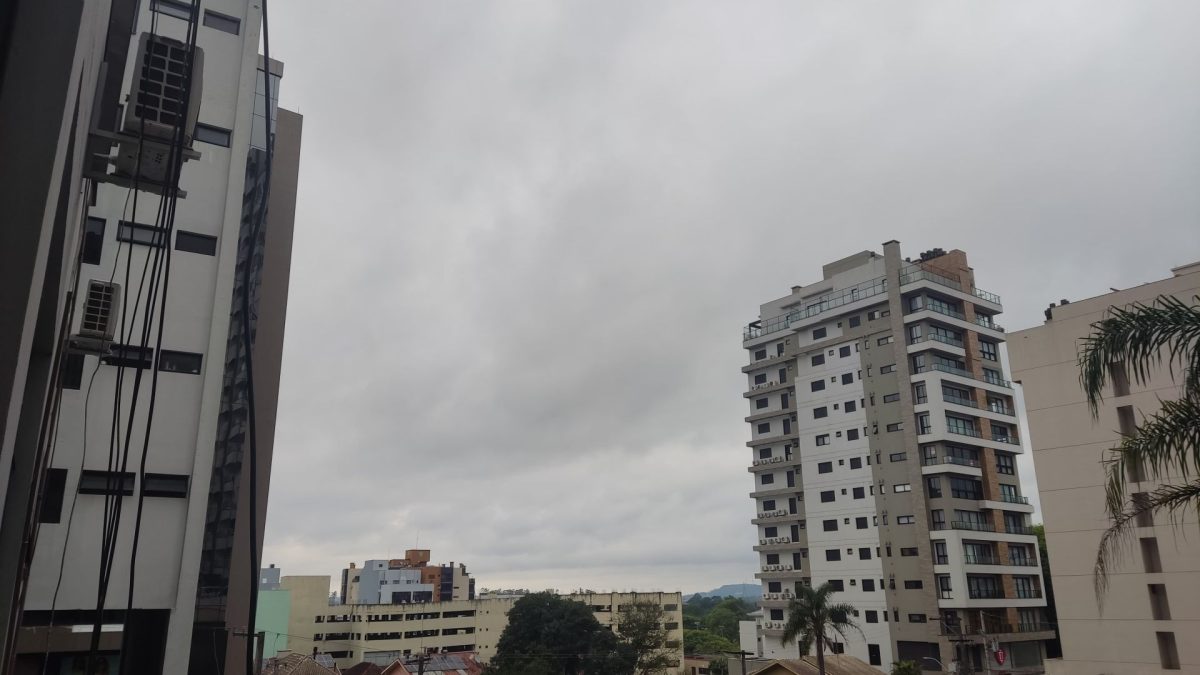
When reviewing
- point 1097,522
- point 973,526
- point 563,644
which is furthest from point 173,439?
point 973,526

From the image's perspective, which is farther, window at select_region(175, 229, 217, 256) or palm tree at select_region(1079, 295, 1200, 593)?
window at select_region(175, 229, 217, 256)

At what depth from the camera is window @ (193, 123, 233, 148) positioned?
1958 centimetres

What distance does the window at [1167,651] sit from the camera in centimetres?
2530

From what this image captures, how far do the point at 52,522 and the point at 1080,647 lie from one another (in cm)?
3209

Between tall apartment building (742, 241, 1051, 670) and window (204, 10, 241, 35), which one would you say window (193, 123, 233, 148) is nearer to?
window (204, 10, 241, 35)

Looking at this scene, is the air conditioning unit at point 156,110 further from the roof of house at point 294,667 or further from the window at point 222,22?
the roof of house at point 294,667

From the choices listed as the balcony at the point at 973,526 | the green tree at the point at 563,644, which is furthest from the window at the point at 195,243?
the balcony at the point at 973,526

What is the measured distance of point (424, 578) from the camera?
307 feet

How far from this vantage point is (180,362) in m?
17.9

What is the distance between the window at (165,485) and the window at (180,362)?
96.8 inches

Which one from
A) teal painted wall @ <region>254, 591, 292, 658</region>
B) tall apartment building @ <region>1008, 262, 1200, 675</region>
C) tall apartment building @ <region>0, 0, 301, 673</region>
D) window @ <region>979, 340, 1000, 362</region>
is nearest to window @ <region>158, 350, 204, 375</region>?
tall apartment building @ <region>0, 0, 301, 673</region>

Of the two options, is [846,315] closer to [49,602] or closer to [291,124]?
[291,124]

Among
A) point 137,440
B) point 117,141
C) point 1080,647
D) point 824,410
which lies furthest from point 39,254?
point 824,410

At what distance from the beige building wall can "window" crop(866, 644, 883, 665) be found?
2319 centimetres
